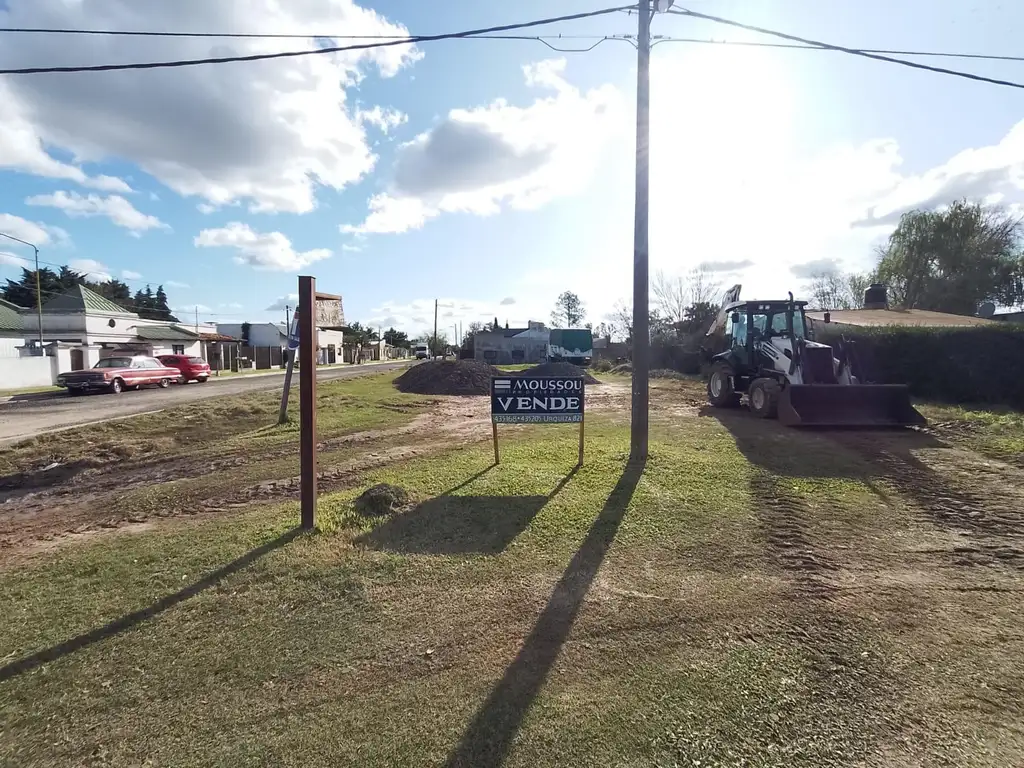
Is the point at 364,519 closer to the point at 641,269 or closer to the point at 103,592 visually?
the point at 103,592

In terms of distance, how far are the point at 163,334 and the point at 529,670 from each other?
4892 cm

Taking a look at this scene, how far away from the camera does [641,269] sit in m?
7.42

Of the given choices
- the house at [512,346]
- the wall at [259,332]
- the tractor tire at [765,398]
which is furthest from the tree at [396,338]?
the tractor tire at [765,398]

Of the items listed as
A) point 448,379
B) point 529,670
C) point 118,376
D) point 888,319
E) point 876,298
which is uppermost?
point 876,298

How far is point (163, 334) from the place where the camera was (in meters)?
42.0

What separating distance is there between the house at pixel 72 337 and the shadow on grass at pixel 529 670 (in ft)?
104

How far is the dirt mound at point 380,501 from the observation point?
541cm

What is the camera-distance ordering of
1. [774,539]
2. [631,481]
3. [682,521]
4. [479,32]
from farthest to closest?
[479,32]
[631,481]
[682,521]
[774,539]

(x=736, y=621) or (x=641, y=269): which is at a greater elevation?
(x=641, y=269)

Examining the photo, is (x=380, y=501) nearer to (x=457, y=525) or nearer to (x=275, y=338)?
(x=457, y=525)

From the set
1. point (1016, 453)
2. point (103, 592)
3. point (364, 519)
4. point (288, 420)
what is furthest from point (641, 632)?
point (288, 420)

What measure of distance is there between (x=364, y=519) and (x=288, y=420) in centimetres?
862

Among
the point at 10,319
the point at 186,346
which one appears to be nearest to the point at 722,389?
the point at 186,346

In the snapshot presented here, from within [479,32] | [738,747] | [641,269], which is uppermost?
[479,32]
